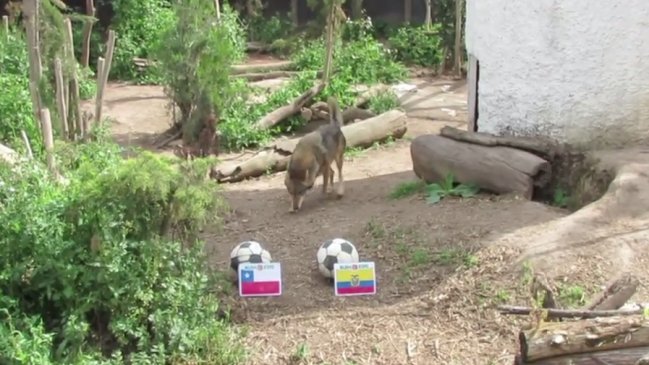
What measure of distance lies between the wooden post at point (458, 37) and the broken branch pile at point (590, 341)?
13074mm

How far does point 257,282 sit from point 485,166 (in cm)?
277

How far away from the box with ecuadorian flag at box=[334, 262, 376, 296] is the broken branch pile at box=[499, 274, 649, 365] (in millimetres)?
2533

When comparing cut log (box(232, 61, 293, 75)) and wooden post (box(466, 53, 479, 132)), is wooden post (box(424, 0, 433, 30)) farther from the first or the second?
wooden post (box(466, 53, 479, 132))

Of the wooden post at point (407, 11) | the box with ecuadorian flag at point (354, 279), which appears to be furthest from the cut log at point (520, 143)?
the wooden post at point (407, 11)

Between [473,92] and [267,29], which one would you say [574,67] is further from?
[267,29]

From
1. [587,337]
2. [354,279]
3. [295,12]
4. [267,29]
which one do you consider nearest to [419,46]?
[267,29]

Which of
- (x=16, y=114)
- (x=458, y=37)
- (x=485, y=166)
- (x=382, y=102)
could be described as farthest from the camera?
(x=458, y=37)

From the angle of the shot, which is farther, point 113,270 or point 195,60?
point 195,60

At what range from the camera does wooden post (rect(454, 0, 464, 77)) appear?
17.9 metres

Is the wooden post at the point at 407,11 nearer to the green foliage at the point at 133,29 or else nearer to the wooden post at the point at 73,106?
the green foliage at the point at 133,29

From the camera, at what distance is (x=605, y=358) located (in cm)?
518

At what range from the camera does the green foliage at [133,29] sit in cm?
1898

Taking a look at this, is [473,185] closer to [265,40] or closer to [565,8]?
[565,8]

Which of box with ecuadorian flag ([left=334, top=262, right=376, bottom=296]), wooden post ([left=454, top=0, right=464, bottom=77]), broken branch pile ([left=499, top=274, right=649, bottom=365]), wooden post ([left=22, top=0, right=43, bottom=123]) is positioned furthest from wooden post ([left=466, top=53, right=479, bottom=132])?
wooden post ([left=454, top=0, right=464, bottom=77])
